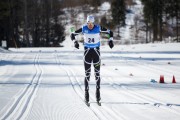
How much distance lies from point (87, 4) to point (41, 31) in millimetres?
33089

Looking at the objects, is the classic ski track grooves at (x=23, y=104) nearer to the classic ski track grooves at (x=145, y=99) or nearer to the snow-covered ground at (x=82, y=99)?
the snow-covered ground at (x=82, y=99)

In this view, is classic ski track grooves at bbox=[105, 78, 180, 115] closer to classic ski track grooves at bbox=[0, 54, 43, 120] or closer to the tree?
classic ski track grooves at bbox=[0, 54, 43, 120]

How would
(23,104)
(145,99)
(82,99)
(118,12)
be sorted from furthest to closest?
(118,12), (82,99), (145,99), (23,104)

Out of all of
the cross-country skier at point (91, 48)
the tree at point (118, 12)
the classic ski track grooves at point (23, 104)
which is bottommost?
the classic ski track grooves at point (23, 104)

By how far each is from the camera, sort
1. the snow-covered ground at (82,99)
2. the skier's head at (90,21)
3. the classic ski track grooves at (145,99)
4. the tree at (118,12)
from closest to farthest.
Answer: the snow-covered ground at (82,99), the classic ski track grooves at (145,99), the skier's head at (90,21), the tree at (118,12)

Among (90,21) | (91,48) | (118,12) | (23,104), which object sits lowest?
(23,104)

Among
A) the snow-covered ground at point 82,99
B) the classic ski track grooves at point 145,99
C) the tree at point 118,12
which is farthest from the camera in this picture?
the tree at point 118,12

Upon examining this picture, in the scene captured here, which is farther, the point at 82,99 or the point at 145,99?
the point at 82,99

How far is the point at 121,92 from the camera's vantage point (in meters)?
12.5

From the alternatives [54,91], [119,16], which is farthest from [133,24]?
[54,91]

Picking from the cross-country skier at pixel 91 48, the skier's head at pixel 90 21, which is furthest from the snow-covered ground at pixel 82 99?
the skier's head at pixel 90 21

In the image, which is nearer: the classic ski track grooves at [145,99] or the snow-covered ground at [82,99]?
the snow-covered ground at [82,99]

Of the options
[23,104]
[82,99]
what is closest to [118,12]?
[82,99]

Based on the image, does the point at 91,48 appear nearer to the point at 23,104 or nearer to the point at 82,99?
the point at 82,99
